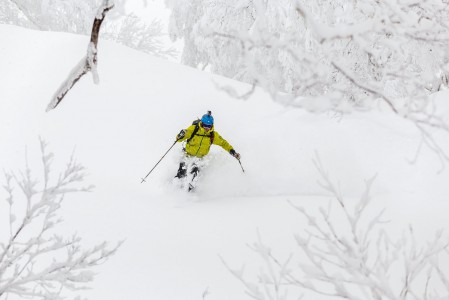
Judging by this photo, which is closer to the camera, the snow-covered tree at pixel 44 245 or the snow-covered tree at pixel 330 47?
the snow-covered tree at pixel 330 47

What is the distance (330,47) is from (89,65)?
151 centimetres

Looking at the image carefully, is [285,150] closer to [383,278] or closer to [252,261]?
[252,261]

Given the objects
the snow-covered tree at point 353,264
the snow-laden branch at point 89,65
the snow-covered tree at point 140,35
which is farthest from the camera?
the snow-covered tree at point 140,35

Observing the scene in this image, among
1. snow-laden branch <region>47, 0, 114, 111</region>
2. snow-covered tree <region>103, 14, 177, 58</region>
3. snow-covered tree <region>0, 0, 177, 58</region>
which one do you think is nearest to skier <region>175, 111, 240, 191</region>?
snow-laden branch <region>47, 0, 114, 111</region>

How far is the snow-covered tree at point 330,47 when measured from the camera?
2.00m

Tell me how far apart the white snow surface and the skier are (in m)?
0.45

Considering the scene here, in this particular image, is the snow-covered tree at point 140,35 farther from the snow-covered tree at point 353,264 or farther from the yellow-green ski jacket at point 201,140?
the snow-covered tree at point 353,264

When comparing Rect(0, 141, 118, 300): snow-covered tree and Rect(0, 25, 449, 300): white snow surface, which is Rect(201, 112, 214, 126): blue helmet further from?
Rect(0, 141, 118, 300): snow-covered tree

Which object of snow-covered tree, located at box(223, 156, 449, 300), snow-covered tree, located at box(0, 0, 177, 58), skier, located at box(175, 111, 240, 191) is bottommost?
snow-covered tree, located at box(223, 156, 449, 300)

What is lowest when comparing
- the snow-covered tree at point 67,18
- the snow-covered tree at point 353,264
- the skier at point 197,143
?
the snow-covered tree at point 353,264

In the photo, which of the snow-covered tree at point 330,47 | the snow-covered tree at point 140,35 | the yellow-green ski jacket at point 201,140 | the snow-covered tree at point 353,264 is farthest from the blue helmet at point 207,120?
the snow-covered tree at point 140,35

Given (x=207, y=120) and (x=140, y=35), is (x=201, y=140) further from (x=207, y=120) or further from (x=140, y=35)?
(x=140, y=35)

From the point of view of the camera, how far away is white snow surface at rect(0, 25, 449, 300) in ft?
21.2

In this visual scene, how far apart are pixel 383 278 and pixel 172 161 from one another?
6.36 metres
